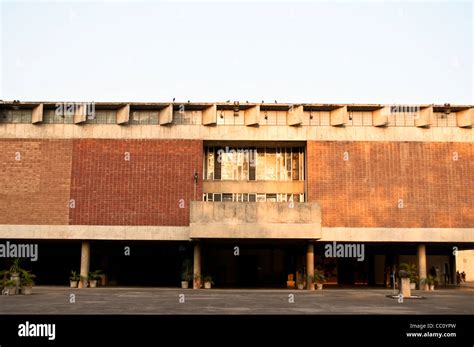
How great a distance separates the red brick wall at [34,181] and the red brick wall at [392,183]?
2086cm

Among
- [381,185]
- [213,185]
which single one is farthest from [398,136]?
[213,185]

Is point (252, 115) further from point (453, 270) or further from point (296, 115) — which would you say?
point (453, 270)

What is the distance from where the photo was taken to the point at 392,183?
1773 inches

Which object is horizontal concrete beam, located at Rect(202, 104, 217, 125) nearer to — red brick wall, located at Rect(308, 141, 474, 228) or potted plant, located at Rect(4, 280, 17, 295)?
red brick wall, located at Rect(308, 141, 474, 228)

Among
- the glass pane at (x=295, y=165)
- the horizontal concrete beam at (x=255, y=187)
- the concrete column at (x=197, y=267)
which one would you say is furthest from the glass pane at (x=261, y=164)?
the concrete column at (x=197, y=267)

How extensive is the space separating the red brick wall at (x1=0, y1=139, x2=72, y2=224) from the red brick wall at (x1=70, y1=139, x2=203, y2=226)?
957 millimetres

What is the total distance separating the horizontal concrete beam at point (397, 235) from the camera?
44.5m

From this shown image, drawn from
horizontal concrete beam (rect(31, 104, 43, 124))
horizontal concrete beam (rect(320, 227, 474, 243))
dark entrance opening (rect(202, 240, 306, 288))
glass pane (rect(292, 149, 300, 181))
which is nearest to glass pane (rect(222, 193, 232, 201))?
glass pane (rect(292, 149, 300, 181))

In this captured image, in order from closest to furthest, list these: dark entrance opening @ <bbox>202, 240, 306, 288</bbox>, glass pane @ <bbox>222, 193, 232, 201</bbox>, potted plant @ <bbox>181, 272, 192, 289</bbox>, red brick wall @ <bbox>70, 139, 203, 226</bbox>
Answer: potted plant @ <bbox>181, 272, 192, 289</bbox> → red brick wall @ <bbox>70, 139, 203, 226</bbox> → glass pane @ <bbox>222, 193, 232, 201</bbox> → dark entrance opening @ <bbox>202, 240, 306, 288</bbox>

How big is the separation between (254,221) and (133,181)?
11153 mm

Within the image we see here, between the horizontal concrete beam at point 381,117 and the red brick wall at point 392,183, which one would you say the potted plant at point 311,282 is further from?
the horizontal concrete beam at point 381,117

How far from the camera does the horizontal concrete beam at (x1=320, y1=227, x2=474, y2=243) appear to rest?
146ft

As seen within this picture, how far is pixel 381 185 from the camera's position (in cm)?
4503
